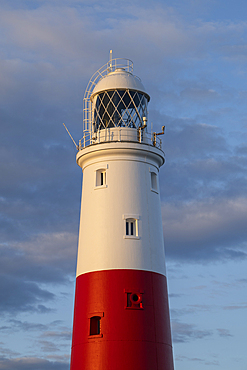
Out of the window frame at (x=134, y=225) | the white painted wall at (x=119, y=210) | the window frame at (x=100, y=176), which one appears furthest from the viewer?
the window frame at (x=100, y=176)

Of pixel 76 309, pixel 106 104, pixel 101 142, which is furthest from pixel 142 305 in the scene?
pixel 106 104

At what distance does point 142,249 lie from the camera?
994 inches

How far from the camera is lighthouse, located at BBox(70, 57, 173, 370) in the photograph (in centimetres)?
2369

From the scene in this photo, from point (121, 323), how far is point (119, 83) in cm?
1297

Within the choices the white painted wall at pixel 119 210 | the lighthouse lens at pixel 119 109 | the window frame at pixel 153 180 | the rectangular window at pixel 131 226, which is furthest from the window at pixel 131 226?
the lighthouse lens at pixel 119 109

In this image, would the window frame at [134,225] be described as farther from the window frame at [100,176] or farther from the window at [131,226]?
the window frame at [100,176]

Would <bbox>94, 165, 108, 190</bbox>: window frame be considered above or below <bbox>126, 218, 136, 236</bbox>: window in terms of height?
above

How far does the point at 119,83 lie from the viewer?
27.6m

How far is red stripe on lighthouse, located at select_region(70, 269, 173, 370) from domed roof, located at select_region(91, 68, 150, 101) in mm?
10222

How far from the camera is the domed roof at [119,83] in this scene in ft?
90.5

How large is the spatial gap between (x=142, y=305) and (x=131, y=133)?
9395mm

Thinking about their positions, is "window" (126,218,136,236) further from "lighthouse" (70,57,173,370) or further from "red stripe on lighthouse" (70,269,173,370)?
"red stripe on lighthouse" (70,269,173,370)

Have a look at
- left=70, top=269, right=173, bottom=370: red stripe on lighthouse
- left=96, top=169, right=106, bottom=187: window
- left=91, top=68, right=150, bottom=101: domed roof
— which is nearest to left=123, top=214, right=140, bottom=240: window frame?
left=70, top=269, right=173, bottom=370: red stripe on lighthouse

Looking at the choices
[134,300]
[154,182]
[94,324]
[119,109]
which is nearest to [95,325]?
[94,324]
